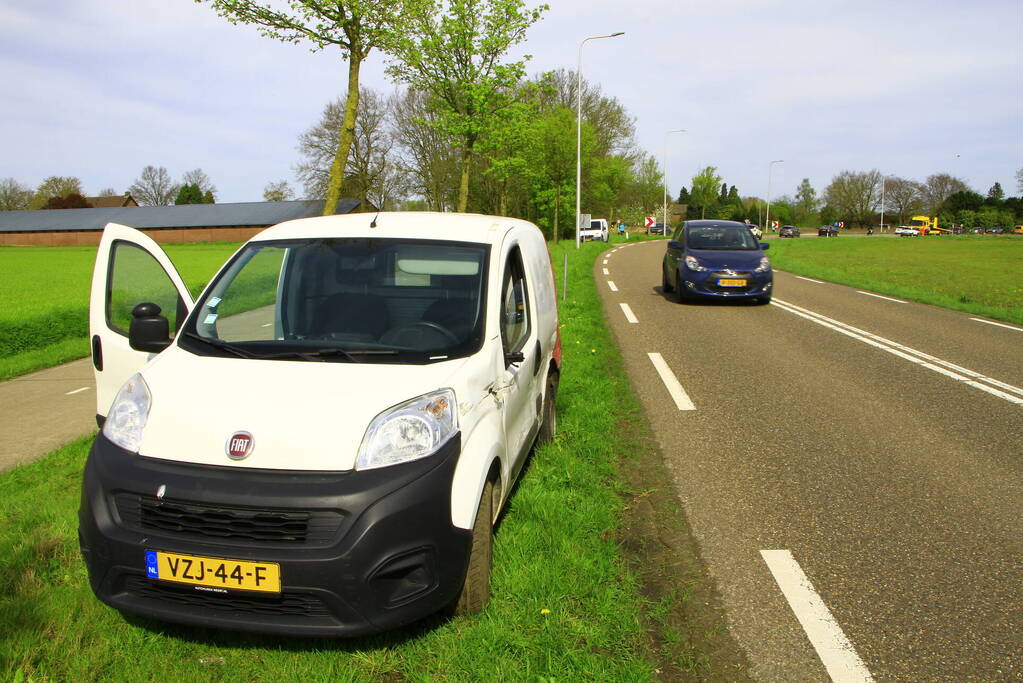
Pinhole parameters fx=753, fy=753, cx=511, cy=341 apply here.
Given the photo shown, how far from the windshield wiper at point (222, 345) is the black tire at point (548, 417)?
88.2 inches

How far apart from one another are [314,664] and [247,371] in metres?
1.23

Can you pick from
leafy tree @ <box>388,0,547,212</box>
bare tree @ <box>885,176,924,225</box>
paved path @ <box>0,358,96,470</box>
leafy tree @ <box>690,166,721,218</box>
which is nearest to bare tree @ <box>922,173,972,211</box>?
bare tree @ <box>885,176,924,225</box>

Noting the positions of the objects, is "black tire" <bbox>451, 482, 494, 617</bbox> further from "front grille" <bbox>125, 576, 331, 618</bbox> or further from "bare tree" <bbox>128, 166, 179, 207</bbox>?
"bare tree" <bbox>128, 166, 179, 207</bbox>

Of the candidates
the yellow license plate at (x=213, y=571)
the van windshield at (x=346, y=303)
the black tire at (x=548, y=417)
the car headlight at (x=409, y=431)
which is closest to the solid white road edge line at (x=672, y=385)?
the black tire at (x=548, y=417)

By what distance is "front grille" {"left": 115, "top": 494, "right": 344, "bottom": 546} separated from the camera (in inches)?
105

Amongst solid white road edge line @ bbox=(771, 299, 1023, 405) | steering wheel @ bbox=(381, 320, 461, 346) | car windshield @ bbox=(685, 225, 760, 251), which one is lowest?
solid white road edge line @ bbox=(771, 299, 1023, 405)

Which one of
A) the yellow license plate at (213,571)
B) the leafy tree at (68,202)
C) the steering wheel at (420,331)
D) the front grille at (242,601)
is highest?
the leafy tree at (68,202)

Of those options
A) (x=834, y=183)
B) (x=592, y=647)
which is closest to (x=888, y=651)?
(x=592, y=647)

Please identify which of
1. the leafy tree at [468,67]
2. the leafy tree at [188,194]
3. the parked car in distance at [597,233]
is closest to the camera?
the leafy tree at [468,67]

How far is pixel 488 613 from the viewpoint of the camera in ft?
10.3

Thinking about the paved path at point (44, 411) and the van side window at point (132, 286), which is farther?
the paved path at point (44, 411)

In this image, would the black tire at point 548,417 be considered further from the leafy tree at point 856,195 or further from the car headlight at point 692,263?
the leafy tree at point 856,195

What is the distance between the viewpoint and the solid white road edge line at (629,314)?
1266 cm

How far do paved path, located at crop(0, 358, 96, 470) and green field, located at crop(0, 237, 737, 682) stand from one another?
1785mm
